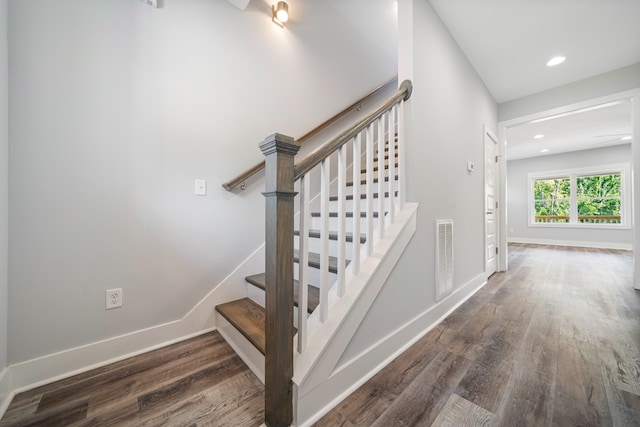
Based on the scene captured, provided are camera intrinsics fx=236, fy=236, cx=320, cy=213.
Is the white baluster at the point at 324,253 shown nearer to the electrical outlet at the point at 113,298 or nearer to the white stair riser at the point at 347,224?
the white stair riser at the point at 347,224

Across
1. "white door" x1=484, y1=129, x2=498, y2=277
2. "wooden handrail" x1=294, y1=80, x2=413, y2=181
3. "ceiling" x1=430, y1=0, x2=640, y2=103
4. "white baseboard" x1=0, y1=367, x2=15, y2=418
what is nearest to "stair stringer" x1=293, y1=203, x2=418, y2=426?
"wooden handrail" x1=294, y1=80, x2=413, y2=181

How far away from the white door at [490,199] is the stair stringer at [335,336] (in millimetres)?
2208

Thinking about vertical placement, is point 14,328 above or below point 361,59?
below

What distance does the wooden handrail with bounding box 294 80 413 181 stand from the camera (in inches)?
39.0

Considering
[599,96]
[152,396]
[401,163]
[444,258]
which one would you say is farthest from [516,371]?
[599,96]

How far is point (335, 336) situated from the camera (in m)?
1.07

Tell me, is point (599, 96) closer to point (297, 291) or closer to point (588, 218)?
point (297, 291)

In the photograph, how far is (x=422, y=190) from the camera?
1689mm

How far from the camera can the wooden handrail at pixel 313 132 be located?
5.85 feet

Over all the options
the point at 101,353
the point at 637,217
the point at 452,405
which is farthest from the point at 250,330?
the point at 637,217

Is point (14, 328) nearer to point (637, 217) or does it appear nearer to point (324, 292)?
point (324, 292)

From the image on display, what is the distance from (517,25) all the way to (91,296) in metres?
3.75

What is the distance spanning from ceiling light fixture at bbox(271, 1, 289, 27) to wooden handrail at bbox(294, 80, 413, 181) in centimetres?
131

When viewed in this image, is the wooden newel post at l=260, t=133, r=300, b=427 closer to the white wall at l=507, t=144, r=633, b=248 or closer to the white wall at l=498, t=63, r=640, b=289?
the white wall at l=498, t=63, r=640, b=289
